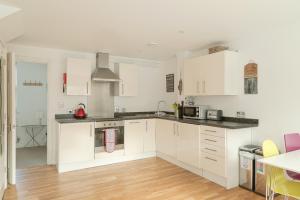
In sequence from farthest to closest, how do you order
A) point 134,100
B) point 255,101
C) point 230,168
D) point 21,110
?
point 21,110
point 134,100
point 255,101
point 230,168

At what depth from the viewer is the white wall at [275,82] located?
2.79 metres

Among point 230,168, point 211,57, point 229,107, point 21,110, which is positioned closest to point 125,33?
point 211,57

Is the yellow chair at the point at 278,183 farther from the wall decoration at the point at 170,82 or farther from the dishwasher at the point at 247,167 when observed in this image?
the wall decoration at the point at 170,82

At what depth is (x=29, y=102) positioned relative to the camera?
5516 millimetres

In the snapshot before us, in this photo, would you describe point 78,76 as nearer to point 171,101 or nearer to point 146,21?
point 146,21

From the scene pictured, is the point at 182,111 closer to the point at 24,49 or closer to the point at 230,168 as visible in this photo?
the point at 230,168

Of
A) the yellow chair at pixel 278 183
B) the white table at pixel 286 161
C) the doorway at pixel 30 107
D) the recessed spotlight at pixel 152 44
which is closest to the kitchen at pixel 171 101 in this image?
the recessed spotlight at pixel 152 44

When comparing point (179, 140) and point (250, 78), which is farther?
point (179, 140)

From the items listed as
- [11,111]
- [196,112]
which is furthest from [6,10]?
[196,112]

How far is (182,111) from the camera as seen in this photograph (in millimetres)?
4152

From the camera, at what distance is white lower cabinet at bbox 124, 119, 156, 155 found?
4229 millimetres

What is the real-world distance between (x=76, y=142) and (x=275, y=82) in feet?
11.3

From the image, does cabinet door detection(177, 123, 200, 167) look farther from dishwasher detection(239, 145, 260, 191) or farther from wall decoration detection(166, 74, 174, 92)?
wall decoration detection(166, 74, 174, 92)

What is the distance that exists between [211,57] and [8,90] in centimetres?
332
